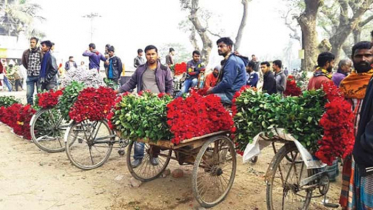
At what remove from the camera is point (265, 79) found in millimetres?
7418

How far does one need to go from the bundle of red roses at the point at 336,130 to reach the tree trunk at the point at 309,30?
42.9 ft

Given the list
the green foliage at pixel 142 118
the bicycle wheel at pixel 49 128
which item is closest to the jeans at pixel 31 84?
the bicycle wheel at pixel 49 128

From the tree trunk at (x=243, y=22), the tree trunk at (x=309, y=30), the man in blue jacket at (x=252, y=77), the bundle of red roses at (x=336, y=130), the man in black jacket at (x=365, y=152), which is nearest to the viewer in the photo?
the man in black jacket at (x=365, y=152)

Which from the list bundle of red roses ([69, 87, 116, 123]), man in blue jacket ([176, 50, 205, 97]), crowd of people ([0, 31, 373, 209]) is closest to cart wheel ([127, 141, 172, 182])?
crowd of people ([0, 31, 373, 209])

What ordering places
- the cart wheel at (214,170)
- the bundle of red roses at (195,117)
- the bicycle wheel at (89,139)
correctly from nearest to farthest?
1. the bundle of red roses at (195,117)
2. the cart wheel at (214,170)
3. the bicycle wheel at (89,139)

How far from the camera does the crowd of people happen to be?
7.23 feet

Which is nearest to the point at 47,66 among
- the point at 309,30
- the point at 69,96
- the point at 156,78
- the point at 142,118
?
the point at 69,96

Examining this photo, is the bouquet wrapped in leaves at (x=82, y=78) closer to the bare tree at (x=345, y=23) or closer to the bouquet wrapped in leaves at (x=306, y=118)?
the bouquet wrapped in leaves at (x=306, y=118)

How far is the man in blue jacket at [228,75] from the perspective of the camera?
4.59 meters

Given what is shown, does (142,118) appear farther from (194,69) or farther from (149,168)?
(194,69)

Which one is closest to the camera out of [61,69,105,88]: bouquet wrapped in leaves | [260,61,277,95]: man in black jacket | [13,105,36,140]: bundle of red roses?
[61,69,105,88]: bouquet wrapped in leaves

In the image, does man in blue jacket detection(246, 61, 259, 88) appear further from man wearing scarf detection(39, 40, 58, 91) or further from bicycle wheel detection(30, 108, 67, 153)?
man wearing scarf detection(39, 40, 58, 91)

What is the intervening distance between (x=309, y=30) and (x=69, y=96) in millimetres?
12832

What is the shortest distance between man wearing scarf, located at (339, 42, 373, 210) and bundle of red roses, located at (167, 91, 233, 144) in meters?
1.32
